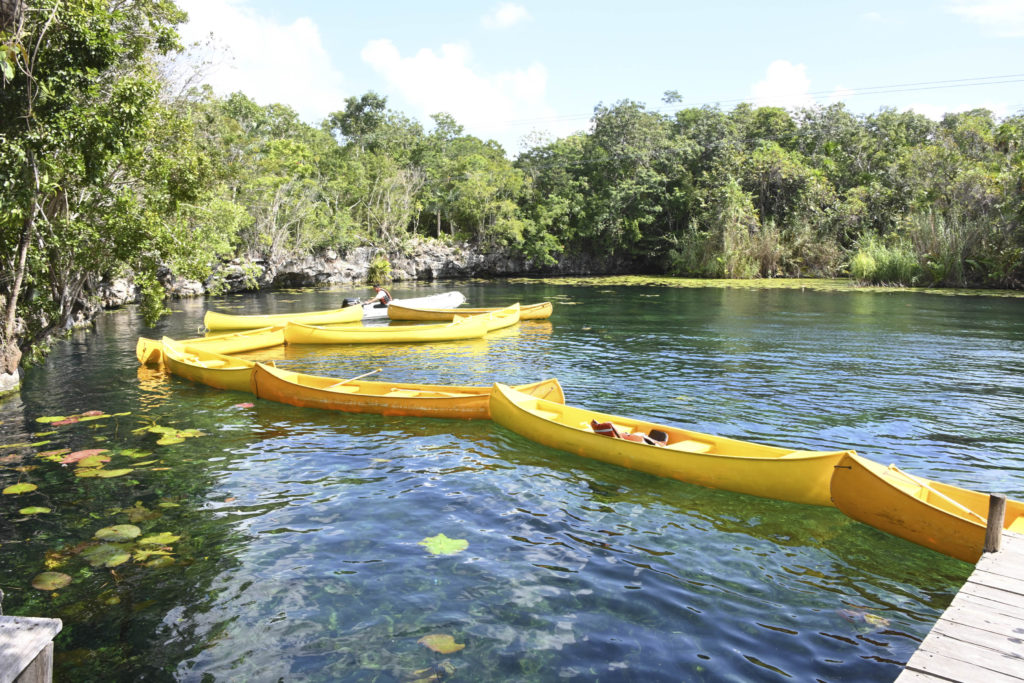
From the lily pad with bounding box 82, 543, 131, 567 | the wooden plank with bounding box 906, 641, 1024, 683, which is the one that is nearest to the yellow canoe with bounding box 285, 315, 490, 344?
the lily pad with bounding box 82, 543, 131, 567

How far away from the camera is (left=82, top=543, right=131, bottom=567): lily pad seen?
6406 mm

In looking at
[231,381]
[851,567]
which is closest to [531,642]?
[851,567]

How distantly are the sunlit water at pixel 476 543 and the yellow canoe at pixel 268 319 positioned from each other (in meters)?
7.05

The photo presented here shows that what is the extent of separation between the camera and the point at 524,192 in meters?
57.7

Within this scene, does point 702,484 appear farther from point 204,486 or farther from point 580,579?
point 204,486

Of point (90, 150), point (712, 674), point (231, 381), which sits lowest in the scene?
point (712, 674)

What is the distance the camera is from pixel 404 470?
9.23 meters

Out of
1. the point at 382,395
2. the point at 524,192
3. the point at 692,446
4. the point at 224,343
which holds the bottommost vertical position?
the point at 692,446

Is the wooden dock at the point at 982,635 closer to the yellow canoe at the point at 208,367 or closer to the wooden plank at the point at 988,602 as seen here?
the wooden plank at the point at 988,602

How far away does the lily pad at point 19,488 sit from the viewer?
8.09 metres

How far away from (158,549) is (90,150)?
8.54 meters

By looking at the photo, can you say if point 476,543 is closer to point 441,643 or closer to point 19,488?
point 441,643

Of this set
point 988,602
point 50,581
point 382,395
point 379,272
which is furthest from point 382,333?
point 379,272

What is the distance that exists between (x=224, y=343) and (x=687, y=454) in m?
14.3
